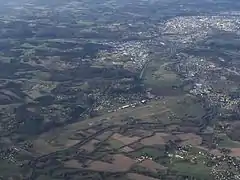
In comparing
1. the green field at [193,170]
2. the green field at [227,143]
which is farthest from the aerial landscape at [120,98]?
the green field at [193,170]

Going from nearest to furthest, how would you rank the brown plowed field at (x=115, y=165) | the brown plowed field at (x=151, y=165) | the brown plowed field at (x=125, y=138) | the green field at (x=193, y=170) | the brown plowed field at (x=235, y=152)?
the green field at (x=193, y=170)
the brown plowed field at (x=151, y=165)
the brown plowed field at (x=115, y=165)
the brown plowed field at (x=235, y=152)
the brown plowed field at (x=125, y=138)

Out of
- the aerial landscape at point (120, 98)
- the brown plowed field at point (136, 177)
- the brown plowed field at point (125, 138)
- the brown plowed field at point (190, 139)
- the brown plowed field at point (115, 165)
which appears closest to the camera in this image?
the brown plowed field at point (136, 177)

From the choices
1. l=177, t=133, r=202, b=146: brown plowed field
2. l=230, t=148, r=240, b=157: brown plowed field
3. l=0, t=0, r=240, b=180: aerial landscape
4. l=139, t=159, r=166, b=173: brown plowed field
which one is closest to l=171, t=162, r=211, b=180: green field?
l=0, t=0, r=240, b=180: aerial landscape

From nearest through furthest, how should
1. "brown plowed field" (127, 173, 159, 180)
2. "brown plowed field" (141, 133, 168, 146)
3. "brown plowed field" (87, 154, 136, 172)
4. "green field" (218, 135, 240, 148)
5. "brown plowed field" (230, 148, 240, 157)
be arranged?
"brown plowed field" (127, 173, 159, 180) → "brown plowed field" (87, 154, 136, 172) → "brown plowed field" (230, 148, 240, 157) → "green field" (218, 135, 240, 148) → "brown plowed field" (141, 133, 168, 146)

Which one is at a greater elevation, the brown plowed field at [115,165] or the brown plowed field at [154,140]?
the brown plowed field at [154,140]

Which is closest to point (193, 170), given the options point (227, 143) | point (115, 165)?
point (115, 165)

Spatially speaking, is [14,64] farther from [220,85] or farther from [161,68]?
[220,85]

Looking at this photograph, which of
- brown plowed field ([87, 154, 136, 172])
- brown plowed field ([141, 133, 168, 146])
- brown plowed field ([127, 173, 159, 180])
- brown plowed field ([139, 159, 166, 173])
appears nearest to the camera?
brown plowed field ([127, 173, 159, 180])

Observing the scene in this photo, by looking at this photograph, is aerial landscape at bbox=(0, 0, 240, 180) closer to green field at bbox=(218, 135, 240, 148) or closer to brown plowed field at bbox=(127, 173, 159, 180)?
green field at bbox=(218, 135, 240, 148)

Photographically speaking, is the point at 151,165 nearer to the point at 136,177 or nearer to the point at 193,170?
the point at 136,177

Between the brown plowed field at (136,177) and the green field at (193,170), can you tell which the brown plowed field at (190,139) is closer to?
the green field at (193,170)
